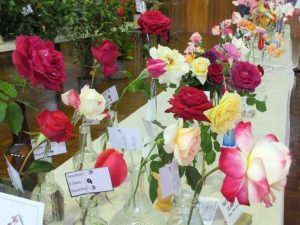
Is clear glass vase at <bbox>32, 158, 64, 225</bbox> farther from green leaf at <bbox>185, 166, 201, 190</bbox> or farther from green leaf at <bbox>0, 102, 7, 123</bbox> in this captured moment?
green leaf at <bbox>185, 166, 201, 190</bbox>

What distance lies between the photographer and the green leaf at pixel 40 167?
2.50 ft

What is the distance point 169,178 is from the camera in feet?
2.30

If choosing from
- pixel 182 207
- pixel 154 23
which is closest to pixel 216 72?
pixel 154 23

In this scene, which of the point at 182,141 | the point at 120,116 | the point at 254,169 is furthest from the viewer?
the point at 120,116

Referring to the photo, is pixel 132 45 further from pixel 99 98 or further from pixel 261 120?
pixel 99 98

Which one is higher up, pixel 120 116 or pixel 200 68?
pixel 200 68

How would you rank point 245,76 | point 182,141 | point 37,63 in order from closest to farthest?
point 182,141
point 37,63
point 245,76

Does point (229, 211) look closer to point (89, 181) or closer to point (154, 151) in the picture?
point (154, 151)

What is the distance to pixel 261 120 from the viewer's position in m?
1.66

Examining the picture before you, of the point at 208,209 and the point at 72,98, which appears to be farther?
the point at 208,209

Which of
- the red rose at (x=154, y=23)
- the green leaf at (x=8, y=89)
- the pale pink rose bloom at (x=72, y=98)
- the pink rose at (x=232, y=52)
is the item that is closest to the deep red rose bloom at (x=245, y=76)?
the red rose at (x=154, y=23)

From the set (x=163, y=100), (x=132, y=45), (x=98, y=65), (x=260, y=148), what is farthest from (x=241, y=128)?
(x=132, y=45)

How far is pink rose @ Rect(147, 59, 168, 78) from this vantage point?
0.89m

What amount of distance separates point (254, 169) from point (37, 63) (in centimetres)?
43
